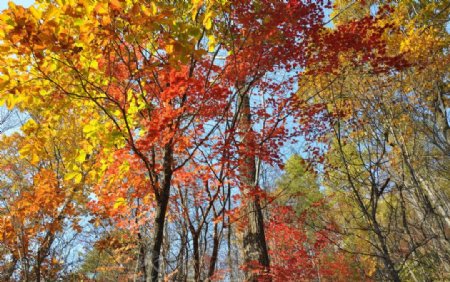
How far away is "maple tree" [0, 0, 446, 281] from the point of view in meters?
2.33

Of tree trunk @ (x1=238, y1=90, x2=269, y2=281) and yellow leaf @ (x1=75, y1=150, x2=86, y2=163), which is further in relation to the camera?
tree trunk @ (x1=238, y1=90, x2=269, y2=281)

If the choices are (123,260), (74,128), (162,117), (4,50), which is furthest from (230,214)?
(123,260)

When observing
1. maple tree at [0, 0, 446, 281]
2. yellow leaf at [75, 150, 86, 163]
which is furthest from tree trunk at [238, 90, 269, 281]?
yellow leaf at [75, 150, 86, 163]

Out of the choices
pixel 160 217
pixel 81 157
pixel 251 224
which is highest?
pixel 251 224

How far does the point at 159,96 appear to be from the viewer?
12.8ft

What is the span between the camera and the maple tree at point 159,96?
2.33 m

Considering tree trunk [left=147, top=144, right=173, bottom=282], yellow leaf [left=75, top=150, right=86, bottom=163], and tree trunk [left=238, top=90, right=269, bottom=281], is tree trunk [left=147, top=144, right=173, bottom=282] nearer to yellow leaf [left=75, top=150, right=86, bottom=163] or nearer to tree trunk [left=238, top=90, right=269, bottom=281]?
yellow leaf [left=75, top=150, right=86, bottom=163]

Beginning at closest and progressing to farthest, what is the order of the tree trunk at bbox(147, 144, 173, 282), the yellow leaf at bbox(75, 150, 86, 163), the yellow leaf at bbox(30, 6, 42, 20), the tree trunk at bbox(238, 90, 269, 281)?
1. the yellow leaf at bbox(30, 6, 42, 20)
2. the yellow leaf at bbox(75, 150, 86, 163)
3. the tree trunk at bbox(147, 144, 173, 282)
4. the tree trunk at bbox(238, 90, 269, 281)

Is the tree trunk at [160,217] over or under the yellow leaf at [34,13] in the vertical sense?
under

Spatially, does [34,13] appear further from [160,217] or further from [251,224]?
[251,224]

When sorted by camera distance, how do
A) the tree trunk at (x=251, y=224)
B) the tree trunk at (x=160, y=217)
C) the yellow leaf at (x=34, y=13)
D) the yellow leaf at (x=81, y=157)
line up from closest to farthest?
1. the yellow leaf at (x=34, y=13)
2. the yellow leaf at (x=81, y=157)
3. the tree trunk at (x=160, y=217)
4. the tree trunk at (x=251, y=224)

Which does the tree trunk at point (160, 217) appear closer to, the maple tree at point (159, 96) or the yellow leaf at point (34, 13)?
the maple tree at point (159, 96)

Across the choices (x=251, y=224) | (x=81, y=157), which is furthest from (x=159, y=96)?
(x=251, y=224)

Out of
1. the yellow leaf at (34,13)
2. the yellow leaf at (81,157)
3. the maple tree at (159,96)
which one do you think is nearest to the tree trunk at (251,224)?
the maple tree at (159,96)
